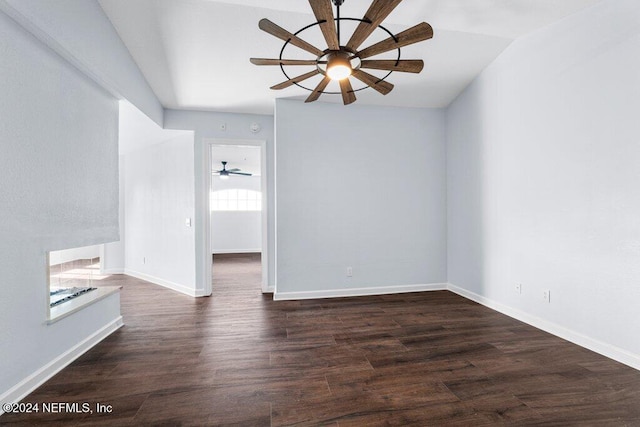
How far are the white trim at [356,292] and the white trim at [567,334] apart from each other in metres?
0.63

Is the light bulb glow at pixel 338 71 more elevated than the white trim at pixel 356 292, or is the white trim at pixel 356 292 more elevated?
the light bulb glow at pixel 338 71

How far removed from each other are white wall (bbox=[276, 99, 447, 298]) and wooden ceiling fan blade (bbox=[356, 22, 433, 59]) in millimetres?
2082

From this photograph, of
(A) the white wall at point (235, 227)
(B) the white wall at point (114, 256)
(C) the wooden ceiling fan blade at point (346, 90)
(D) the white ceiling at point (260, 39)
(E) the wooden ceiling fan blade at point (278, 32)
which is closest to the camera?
(E) the wooden ceiling fan blade at point (278, 32)

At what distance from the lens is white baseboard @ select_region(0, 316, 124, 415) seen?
5.86 feet

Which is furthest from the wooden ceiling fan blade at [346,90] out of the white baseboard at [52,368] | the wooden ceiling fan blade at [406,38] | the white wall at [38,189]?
the white baseboard at [52,368]

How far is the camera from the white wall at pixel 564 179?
2.31 meters

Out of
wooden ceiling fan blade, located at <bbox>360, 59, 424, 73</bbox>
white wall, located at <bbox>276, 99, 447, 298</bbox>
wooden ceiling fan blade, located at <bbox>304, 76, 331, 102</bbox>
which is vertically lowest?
white wall, located at <bbox>276, 99, 447, 298</bbox>

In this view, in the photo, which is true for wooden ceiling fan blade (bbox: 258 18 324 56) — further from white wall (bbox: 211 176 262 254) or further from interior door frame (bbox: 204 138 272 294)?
white wall (bbox: 211 176 262 254)

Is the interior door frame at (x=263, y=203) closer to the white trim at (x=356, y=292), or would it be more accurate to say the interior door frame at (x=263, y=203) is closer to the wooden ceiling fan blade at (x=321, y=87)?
the white trim at (x=356, y=292)

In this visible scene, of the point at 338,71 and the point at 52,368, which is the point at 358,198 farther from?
the point at 52,368

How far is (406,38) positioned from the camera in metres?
1.93

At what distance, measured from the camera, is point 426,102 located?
425 centimetres

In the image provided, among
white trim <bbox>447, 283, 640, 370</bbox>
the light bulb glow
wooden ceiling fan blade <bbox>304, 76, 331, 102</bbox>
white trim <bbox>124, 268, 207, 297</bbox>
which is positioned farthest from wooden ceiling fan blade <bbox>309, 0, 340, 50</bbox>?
white trim <bbox>124, 268, 207, 297</bbox>

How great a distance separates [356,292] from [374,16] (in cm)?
335
